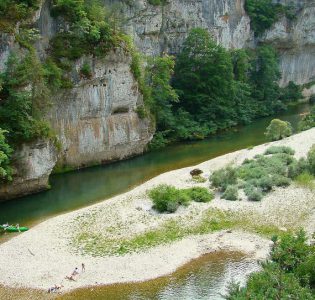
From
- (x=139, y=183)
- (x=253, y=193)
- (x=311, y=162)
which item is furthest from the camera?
(x=139, y=183)

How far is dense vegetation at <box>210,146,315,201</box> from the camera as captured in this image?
32.7m

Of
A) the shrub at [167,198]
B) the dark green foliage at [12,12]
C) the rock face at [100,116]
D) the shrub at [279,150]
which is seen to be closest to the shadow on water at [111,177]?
the rock face at [100,116]

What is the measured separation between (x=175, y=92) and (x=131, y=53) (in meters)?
10.8

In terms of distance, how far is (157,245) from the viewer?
27062 millimetres

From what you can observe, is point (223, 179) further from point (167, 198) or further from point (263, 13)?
point (263, 13)

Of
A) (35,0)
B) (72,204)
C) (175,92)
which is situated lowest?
(72,204)

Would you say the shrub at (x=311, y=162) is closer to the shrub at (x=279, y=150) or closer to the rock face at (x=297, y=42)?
the shrub at (x=279, y=150)

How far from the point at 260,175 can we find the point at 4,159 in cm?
1506

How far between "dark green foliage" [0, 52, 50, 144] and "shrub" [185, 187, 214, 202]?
10.3 metres

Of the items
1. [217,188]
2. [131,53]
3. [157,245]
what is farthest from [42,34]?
[157,245]

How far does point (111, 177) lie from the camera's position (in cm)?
4031

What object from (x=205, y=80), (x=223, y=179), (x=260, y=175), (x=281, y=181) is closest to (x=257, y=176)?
(x=260, y=175)

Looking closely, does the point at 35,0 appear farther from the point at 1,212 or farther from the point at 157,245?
the point at 157,245

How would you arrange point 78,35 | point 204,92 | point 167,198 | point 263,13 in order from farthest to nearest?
point 263,13 → point 204,92 → point 78,35 → point 167,198
